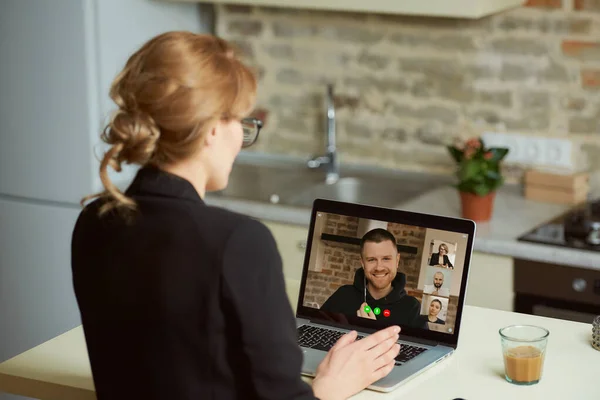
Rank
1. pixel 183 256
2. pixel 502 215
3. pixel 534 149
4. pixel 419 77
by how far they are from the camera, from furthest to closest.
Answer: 1. pixel 419 77
2. pixel 534 149
3. pixel 502 215
4. pixel 183 256

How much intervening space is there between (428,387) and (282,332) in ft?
1.53

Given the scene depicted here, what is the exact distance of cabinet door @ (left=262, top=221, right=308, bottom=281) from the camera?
3238 mm

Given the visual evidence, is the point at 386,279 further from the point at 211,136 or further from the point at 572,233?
the point at 572,233

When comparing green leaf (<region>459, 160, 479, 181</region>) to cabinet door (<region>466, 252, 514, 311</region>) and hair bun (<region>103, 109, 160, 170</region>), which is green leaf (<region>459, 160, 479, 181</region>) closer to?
cabinet door (<region>466, 252, 514, 311</region>)

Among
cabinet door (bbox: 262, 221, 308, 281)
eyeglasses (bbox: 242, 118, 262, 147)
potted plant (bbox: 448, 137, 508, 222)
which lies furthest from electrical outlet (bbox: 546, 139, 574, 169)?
eyeglasses (bbox: 242, 118, 262, 147)

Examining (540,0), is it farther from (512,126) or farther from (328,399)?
(328,399)

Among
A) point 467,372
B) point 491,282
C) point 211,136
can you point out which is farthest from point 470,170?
point 211,136

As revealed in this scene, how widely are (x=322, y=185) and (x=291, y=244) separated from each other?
46cm

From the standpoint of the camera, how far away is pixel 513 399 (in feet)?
5.67

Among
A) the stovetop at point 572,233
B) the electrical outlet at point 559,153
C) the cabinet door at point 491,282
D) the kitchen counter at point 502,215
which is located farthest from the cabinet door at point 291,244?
the electrical outlet at point 559,153

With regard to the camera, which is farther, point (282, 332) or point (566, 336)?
point (566, 336)

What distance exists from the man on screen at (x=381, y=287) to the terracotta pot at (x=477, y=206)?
1.20m

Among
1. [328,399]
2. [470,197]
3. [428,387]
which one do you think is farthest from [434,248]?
[470,197]

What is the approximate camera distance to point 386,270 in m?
1.93
